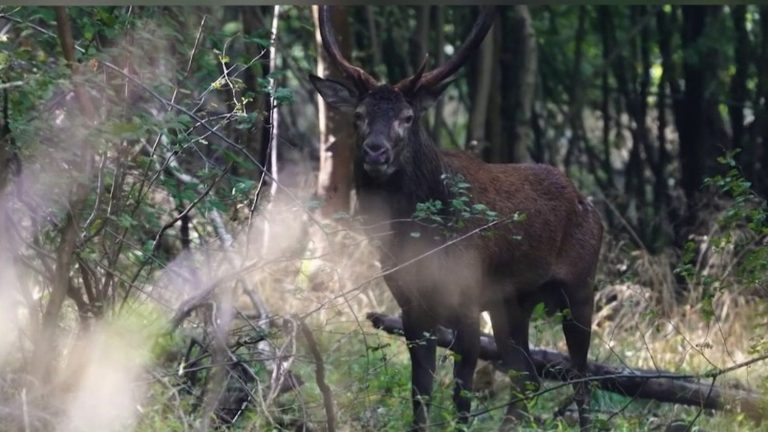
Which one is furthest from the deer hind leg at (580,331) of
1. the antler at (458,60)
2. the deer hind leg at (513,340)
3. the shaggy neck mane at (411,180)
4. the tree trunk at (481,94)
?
the tree trunk at (481,94)

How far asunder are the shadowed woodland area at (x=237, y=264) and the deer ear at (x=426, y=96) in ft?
1.89

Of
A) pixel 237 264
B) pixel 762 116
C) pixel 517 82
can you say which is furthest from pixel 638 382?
pixel 517 82

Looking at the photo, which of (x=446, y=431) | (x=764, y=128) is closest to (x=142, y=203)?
(x=446, y=431)

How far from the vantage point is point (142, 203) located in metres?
7.64

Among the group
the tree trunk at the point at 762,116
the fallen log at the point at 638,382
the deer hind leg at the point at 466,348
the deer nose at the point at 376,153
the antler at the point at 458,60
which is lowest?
the fallen log at the point at 638,382

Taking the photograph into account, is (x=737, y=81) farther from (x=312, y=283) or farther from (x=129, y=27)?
(x=129, y=27)

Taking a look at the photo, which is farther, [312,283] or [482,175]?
[312,283]

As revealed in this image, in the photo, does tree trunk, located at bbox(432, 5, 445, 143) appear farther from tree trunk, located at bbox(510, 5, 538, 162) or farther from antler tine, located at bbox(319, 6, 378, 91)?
antler tine, located at bbox(319, 6, 378, 91)

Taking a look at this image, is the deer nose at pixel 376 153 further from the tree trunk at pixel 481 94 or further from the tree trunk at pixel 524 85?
the tree trunk at pixel 524 85

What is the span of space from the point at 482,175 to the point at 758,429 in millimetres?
2517

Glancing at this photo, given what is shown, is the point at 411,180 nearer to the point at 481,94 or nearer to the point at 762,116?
the point at 481,94

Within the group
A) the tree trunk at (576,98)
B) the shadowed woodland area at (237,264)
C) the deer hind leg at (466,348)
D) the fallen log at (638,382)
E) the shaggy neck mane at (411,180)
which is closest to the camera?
the shadowed woodland area at (237,264)

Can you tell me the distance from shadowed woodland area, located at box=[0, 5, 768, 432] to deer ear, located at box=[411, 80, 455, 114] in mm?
577

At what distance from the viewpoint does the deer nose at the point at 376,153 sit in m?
8.08
